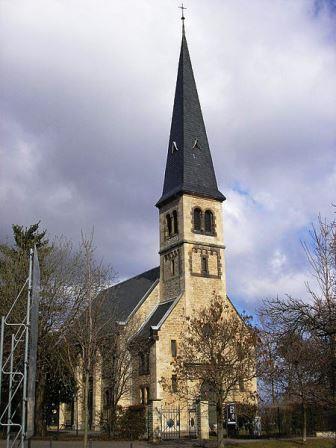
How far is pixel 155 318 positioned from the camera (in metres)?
40.6

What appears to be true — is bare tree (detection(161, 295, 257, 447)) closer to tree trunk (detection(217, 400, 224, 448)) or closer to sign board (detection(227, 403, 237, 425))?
tree trunk (detection(217, 400, 224, 448))

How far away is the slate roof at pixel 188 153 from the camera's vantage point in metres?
43.0

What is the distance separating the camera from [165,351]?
122ft

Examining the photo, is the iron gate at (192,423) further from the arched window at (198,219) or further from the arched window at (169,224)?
the arched window at (169,224)

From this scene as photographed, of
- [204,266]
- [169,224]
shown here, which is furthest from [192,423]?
[169,224]

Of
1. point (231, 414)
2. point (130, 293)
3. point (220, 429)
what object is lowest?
point (220, 429)

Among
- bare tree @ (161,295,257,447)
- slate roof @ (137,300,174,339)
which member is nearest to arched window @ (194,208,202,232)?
slate roof @ (137,300,174,339)

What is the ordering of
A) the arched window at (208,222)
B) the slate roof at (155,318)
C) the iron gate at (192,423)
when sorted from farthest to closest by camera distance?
the arched window at (208,222), the slate roof at (155,318), the iron gate at (192,423)

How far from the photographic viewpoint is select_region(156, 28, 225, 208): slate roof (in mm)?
43000

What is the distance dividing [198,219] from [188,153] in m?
5.54

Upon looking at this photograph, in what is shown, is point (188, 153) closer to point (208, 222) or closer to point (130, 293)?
point (208, 222)

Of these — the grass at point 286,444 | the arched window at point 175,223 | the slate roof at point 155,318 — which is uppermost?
the arched window at point 175,223

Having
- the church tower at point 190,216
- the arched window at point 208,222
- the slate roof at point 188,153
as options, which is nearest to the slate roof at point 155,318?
the church tower at point 190,216

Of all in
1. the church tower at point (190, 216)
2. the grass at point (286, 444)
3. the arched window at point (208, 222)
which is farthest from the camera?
the arched window at point (208, 222)
